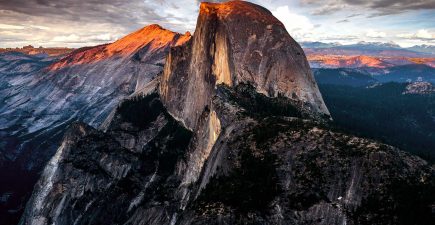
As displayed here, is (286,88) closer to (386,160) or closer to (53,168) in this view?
(386,160)

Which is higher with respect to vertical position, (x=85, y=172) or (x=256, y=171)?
(x=256, y=171)

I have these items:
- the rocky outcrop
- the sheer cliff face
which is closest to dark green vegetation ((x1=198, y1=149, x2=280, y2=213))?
the rocky outcrop

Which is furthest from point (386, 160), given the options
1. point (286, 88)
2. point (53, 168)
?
point (53, 168)

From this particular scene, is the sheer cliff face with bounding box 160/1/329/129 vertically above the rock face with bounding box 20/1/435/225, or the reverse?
the sheer cliff face with bounding box 160/1/329/129

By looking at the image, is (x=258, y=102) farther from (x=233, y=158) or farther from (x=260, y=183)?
(x=260, y=183)

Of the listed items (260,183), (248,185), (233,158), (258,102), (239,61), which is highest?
(239,61)

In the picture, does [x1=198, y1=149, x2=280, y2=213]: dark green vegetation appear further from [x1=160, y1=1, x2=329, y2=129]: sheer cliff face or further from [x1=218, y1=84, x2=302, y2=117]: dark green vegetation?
[x1=160, y1=1, x2=329, y2=129]: sheer cliff face

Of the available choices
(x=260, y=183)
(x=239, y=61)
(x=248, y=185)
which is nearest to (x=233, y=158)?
(x=248, y=185)
